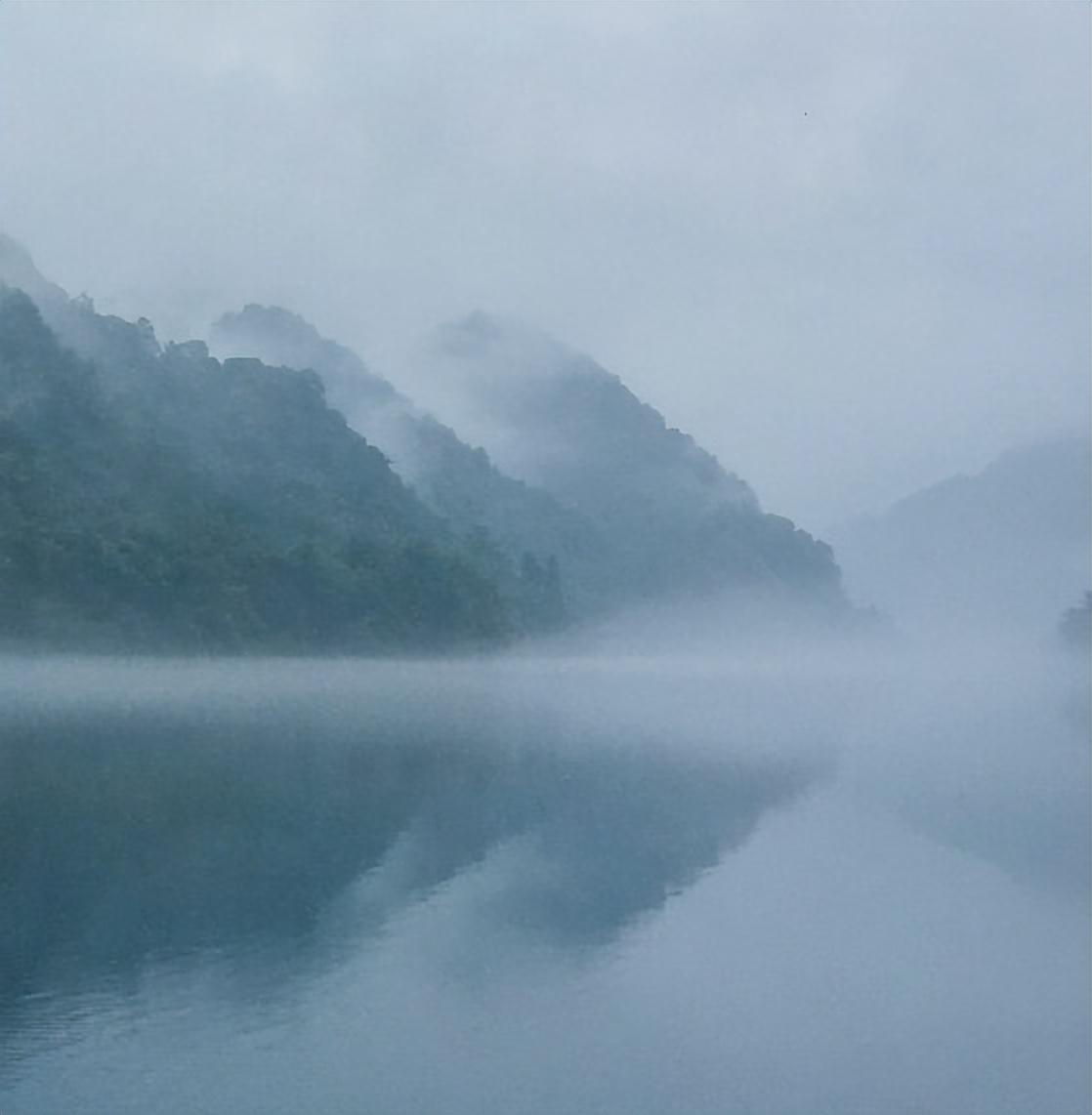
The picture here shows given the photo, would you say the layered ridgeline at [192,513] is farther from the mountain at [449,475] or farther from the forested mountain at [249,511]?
the mountain at [449,475]

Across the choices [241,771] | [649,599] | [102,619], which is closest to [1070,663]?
[649,599]

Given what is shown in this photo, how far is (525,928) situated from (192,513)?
33686mm

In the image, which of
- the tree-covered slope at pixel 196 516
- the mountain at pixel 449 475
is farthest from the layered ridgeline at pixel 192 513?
the mountain at pixel 449 475

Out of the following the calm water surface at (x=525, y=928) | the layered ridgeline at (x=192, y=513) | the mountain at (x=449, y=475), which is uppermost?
the mountain at (x=449, y=475)

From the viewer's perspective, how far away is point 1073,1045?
9.19m

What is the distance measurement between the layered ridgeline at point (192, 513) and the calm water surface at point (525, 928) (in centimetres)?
1364

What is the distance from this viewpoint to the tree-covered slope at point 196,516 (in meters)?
38.5

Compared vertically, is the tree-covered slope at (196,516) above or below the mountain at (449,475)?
below

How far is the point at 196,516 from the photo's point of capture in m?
43.6

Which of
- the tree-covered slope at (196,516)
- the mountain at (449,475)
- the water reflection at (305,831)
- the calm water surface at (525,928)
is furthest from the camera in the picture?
the mountain at (449,475)

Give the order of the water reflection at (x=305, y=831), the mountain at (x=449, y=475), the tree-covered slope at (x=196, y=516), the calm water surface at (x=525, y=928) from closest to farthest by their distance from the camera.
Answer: the calm water surface at (x=525, y=928), the water reflection at (x=305, y=831), the tree-covered slope at (x=196, y=516), the mountain at (x=449, y=475)

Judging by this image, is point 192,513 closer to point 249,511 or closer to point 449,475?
point 249,511

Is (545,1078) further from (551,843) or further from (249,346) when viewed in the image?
(249,346)

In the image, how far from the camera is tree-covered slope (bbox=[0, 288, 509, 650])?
38.5 metres
